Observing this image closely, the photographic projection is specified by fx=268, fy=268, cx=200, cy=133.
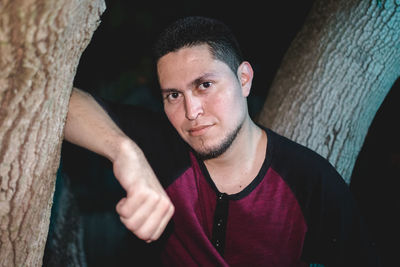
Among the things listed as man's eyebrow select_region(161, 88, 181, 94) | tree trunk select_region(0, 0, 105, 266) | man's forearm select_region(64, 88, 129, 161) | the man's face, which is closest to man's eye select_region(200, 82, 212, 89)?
the man's face

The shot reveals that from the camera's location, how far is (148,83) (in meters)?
6.20

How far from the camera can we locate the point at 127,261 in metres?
5.14

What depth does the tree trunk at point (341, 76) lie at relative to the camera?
2.23 m

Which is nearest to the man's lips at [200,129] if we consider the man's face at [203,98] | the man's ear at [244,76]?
the man's face at [203,98]

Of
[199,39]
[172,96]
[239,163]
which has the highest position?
[199,39]

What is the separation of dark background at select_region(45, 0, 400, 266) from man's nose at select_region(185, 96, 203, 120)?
3.11 meters

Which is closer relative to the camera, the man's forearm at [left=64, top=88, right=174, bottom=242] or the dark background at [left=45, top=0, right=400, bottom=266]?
the man's forearm at [left=64, top=88, right=174, bottom=242]

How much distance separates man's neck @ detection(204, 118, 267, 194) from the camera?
1860 mm

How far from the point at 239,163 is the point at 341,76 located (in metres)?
1.23

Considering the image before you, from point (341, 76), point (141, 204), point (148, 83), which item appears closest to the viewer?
point (141, 204)

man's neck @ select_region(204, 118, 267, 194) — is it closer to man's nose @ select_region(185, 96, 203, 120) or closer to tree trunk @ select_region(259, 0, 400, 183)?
man's nose @ select_region(185, 96, 203, 120)

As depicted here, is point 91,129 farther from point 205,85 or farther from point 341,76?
point 341,76

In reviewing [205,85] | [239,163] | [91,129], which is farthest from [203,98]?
[91,129]

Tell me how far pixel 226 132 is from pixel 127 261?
14.7 ft
